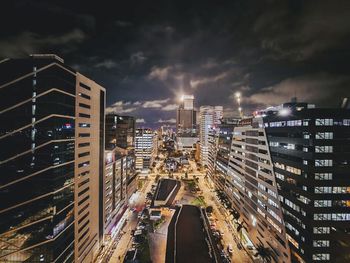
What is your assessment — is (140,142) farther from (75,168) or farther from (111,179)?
(75,168)

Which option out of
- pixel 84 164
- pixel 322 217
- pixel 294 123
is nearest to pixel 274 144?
pixel 294 123

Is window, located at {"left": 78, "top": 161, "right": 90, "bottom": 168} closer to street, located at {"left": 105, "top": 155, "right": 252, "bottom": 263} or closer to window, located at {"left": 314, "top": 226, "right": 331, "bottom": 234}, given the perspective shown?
street, located at {"left": 105, "top": 155, "right": 252, "bottom": 263}

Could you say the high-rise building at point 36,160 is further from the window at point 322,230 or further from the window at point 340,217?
the window at point 340,217

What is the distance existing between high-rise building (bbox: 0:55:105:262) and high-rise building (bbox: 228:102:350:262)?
48.0 m

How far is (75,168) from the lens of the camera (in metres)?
44.6

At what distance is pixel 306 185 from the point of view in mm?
39719

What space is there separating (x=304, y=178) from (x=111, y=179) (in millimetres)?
56513

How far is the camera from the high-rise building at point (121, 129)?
83931mm

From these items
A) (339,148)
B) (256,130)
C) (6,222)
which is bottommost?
(6,222)

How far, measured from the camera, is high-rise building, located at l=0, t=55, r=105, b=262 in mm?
34969

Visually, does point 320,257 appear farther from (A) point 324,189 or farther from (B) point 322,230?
(A) point 324,189

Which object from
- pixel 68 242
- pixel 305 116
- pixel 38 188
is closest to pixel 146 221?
pixel 68 242

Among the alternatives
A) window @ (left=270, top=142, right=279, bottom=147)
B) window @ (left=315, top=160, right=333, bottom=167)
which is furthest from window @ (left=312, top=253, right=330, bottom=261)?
window @ (left=270, top=142, right=279, bottom=147)

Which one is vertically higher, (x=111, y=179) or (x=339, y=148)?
(x=339, y=148)
